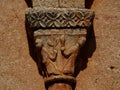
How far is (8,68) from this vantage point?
322cm

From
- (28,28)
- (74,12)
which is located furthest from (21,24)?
(74,12)

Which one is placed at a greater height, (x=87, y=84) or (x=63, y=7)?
(x=63, y=7)

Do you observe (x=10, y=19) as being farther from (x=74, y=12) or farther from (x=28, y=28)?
(x=74, y=12)

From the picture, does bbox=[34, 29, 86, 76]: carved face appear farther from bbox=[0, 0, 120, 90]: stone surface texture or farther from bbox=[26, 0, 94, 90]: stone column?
bbox=[0, 0, 120, 90]: stone surface texture

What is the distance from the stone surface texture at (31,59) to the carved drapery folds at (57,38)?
0.10m

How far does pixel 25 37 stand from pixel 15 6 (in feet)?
0.53

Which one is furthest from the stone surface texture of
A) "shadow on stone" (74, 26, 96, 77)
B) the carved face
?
the carved face

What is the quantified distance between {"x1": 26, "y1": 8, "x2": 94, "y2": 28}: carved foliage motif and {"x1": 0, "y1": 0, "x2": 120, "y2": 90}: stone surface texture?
5.8 inches

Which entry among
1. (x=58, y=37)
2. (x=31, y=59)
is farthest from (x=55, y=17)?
(x=31, y=59)

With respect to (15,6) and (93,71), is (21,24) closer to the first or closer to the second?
(15,6)

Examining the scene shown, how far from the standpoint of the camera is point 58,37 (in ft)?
10.3

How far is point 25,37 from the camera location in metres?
3.27

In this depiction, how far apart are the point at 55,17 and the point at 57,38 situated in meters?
0.10

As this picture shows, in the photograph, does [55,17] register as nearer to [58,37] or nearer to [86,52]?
[58,37]
